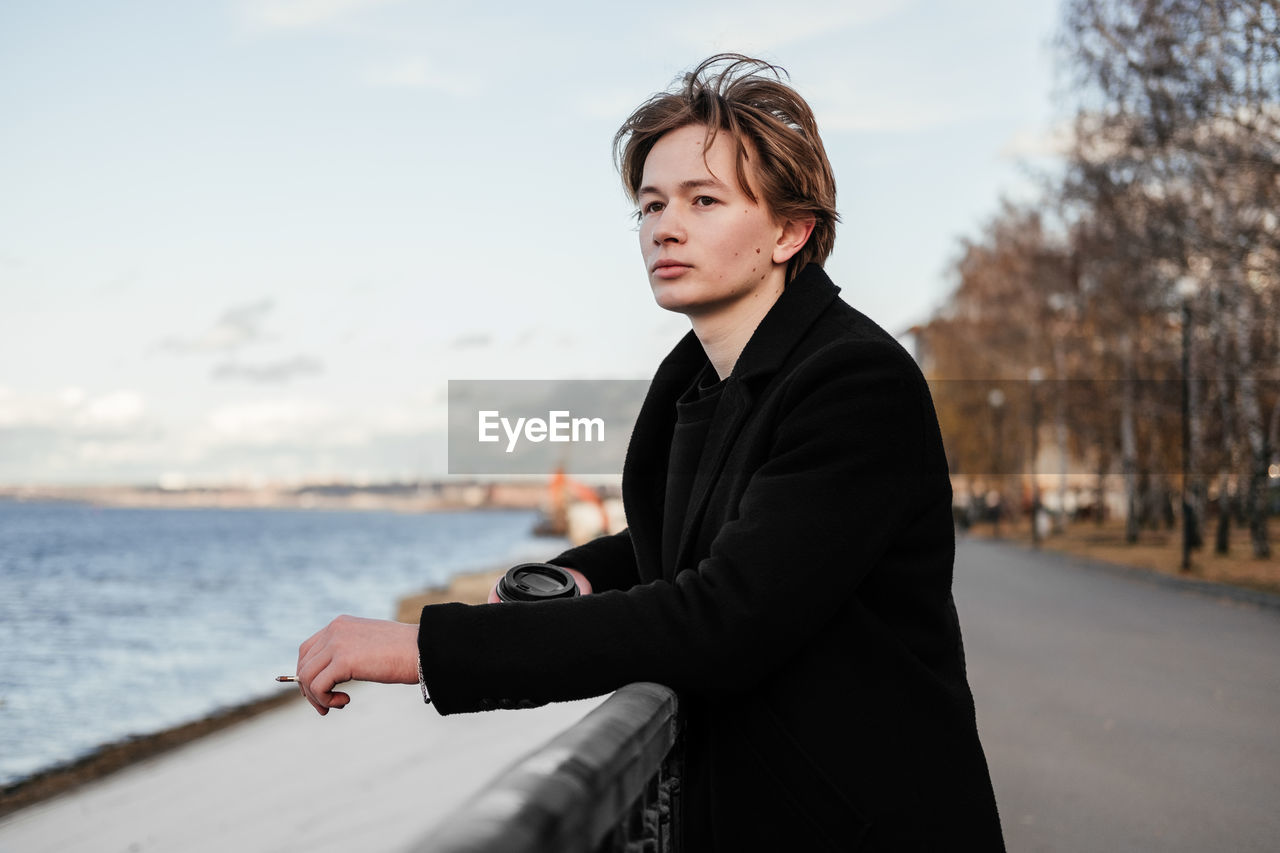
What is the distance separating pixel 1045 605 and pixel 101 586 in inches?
2007

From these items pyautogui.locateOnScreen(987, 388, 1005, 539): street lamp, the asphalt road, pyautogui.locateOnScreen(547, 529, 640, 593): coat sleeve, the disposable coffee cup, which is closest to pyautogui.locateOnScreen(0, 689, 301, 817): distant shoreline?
the asphalt road

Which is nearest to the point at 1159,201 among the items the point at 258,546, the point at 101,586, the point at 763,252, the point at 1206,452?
the point at 1206,452

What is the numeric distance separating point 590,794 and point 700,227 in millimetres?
1023

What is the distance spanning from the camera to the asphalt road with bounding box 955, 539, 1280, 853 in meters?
5.96

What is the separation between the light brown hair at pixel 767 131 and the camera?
1888mm

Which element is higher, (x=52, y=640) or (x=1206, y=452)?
(x=1206, y=452)

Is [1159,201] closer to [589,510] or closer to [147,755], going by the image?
[147,755]

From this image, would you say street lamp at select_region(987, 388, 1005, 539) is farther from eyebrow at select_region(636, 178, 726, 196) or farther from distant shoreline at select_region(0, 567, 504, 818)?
eyebrow at select_region(636, 178, 726, 196)

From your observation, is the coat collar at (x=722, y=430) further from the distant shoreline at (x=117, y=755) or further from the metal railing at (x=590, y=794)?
the distant shoreline at (x=117, y=755)

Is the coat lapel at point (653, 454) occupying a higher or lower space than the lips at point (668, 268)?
lower

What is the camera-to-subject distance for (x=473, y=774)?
397 inches

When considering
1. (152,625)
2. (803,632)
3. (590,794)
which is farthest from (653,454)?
(152,625)

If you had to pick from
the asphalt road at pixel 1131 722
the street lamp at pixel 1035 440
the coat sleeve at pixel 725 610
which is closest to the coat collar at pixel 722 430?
the coat sleeve at pixel 725 610

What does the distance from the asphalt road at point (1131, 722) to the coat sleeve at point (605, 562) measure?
3.96 m
